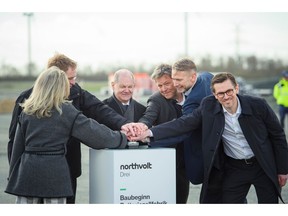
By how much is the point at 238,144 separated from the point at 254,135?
0.59 feet

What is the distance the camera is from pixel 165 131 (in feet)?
17.9

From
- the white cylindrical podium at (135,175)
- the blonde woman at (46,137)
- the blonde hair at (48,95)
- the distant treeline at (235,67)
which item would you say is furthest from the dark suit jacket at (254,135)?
the distant treeline at (235,67)

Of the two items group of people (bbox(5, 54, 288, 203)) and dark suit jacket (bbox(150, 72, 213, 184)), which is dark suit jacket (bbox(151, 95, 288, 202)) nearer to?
group of people (bbox(5, 54, 288, 203))

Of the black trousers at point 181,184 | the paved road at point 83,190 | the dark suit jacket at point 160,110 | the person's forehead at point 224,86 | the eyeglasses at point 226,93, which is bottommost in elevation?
the paved road at point 83,190

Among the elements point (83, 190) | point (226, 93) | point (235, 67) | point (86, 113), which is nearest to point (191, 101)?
point (226, 93)

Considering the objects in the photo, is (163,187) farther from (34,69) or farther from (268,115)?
(34,69)

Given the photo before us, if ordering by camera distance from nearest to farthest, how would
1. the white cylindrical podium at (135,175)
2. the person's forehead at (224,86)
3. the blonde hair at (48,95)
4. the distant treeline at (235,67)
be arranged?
1. the blonde hair at (48,95)
2. the white cylindrical podium at (135,175)
3. the person's forehead at (224,86)
4. the distant treeline at (235,67)

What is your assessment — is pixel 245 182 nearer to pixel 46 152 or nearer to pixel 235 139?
pixel 235 139

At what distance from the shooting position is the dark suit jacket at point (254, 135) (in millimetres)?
5148

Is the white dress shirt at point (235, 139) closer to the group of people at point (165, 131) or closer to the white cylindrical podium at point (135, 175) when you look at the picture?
the group of people at point (165, 131)

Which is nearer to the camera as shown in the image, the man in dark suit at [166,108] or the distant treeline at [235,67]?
the man in dark suit at [166,108]

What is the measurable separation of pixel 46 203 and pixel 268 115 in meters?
2.06

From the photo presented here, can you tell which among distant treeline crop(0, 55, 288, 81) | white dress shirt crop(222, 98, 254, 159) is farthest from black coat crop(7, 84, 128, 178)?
distant treeline crop(0, 55, 288, 81)

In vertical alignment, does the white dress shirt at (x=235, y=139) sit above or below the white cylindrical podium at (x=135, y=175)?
above
